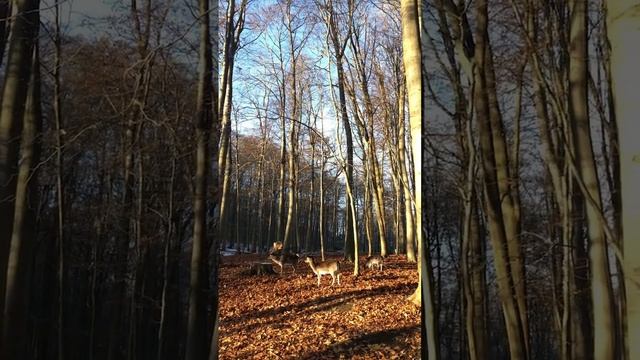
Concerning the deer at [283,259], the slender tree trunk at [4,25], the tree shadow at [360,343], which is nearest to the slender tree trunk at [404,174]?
the tree shadow at [360,343]

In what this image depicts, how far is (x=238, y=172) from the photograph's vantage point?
3.26m

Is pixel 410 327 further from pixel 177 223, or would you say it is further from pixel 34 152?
pixel 34 152

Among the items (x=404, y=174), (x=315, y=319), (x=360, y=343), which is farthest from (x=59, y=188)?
(x=404, y=174)

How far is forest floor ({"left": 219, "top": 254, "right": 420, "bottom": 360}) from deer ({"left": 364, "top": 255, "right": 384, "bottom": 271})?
14cm

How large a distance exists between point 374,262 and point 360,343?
0.90 meters

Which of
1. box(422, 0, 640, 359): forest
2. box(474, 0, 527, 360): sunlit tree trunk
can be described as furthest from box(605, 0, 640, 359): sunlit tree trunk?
box(474, 0, 527, 360): sunlit tree trunk

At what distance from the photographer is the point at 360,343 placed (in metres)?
3.02

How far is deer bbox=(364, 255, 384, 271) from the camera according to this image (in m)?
3.74

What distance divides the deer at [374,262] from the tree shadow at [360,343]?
0.72 metres

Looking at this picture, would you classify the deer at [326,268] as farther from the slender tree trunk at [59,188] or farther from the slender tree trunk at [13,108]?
the slender tree trunk at [13,108]

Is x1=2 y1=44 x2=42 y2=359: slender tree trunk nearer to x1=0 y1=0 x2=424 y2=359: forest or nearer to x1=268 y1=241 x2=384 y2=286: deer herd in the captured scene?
x1=0 y1=0 x2=424 y2=359: forest

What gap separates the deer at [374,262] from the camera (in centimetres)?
374

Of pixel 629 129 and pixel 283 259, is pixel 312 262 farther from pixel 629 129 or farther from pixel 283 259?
pixel 629 129

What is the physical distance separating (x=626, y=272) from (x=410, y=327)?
1.47m
